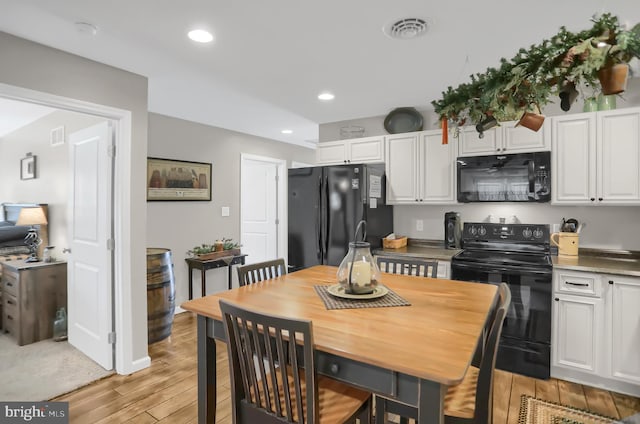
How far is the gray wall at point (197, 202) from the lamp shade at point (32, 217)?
3.63ft

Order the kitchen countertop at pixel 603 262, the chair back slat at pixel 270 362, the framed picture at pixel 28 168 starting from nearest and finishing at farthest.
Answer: the chair back slat at pixel 270 362 → the kitchen countertop at pixel 603 262 → the framed picture at pixel 28 168

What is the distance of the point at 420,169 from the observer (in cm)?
348

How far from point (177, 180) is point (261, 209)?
1797mm

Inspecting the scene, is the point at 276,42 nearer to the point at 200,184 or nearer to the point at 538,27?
the point at 538,27

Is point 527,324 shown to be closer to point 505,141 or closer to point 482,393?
point 505,141

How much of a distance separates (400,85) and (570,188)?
5.32 feet

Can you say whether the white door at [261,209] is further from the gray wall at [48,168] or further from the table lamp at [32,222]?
the table lamp at [32,222]

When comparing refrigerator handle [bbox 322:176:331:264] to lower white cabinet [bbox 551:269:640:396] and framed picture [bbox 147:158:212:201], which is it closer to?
framed picture [bbox 147:158:212:201]

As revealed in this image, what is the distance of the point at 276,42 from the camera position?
2.21 meters

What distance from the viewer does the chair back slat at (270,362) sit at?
1116 mm

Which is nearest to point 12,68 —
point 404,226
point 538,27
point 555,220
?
point 538,27

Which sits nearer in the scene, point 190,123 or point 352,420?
point 352,420

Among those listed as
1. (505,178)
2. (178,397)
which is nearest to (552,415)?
(505,178)

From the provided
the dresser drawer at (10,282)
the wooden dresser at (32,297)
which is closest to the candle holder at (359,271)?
the wooden dresser at (32,297)
